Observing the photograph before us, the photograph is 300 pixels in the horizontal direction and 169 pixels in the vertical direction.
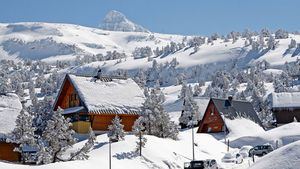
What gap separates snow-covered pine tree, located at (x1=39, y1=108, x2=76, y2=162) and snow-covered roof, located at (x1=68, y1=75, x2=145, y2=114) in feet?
48.4

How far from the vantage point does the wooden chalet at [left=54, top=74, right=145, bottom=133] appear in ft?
188

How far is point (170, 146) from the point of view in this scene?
47.3 meters

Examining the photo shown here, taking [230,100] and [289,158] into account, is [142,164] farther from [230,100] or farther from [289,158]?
[230,100]

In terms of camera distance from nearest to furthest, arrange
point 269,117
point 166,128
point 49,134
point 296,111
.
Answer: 1. point 49,134
2. point 166,128
3. point 296,111
4. point 269,117

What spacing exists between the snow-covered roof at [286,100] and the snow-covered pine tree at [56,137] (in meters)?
59.2

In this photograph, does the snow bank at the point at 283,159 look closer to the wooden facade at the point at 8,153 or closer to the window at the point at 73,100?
the wooden facade at the point at 8,153

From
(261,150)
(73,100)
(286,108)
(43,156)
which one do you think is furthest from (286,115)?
(43,156)

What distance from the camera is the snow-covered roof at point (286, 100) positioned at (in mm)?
94000

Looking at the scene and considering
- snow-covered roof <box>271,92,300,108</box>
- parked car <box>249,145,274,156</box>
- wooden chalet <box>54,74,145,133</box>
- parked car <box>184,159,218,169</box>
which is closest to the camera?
parked car <box>184,159,218,169</box>

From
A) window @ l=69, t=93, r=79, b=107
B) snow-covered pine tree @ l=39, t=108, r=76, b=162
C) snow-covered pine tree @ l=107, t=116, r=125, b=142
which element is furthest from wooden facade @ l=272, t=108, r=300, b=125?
snow-covered pine tree @ l=39, t=108, r=76, b=162

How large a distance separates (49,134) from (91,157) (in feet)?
10.9

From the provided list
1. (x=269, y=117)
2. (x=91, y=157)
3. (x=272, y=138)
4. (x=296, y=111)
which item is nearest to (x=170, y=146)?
(x=91, y=157)

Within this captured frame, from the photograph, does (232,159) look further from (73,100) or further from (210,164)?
(73,100)

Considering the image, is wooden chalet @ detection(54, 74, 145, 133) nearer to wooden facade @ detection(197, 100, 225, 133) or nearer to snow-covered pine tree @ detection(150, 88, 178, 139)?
snow-covered pine tree @ detection(150, 88, 178, 139)
